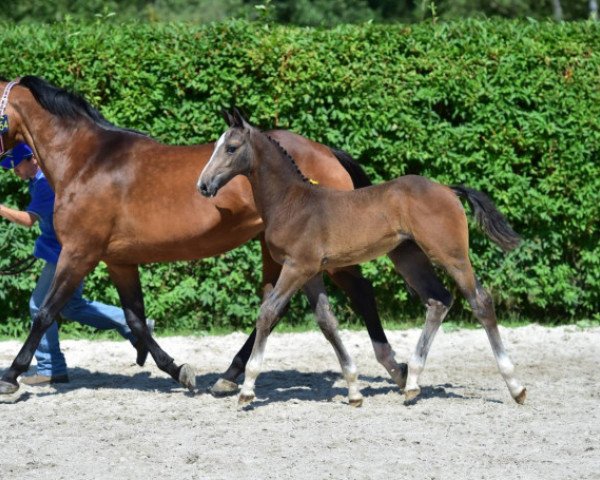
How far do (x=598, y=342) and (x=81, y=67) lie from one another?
5266 millimetres

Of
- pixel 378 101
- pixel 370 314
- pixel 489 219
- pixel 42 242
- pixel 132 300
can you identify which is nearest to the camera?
pixel 489 219

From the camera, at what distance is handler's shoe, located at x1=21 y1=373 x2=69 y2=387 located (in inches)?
287

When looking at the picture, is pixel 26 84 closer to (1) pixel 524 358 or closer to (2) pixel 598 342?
(1) pixel 524 358

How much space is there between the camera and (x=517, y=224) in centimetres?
947

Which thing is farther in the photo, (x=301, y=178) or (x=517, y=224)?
(x=517, y=224)

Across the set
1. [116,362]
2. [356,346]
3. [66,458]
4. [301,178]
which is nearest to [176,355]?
[116,362]

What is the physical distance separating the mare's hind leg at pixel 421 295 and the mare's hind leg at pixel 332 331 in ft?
1.10

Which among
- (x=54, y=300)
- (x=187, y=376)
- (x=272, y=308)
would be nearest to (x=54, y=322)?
(x=54, y=300)

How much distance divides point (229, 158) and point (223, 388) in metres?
1.67

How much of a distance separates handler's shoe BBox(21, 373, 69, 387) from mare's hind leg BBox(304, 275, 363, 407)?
2.07 metres

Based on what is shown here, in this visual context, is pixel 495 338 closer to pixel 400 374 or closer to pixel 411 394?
pixel 411 394

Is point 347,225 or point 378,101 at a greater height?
point 378,101

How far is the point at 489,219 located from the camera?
6277 mm

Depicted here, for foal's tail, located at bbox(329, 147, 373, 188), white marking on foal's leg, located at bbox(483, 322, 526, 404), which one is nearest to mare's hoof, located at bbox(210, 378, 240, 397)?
foal's tail, located at bbox(329, 147, 373, 188)
